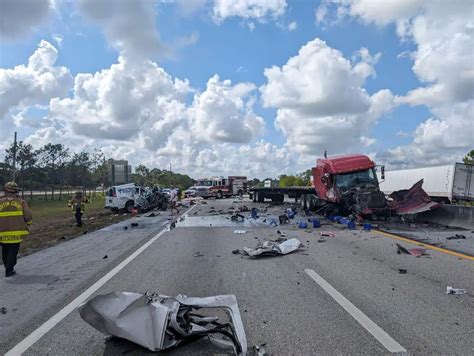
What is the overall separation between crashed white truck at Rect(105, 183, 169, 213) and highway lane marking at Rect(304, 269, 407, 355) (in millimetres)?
23360

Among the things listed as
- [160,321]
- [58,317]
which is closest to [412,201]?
[58,317]

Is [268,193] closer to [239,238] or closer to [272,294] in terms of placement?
[239,238]

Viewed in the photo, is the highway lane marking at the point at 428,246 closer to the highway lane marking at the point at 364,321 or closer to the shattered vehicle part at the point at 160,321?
the highway lane marking at the point at 364,321

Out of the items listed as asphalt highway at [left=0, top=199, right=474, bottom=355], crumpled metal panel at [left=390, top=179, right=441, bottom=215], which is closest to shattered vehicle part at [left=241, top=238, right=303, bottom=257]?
asphalt highway at [left=0, top=199, right=474, bottom=355]

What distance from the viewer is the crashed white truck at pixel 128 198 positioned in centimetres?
2858

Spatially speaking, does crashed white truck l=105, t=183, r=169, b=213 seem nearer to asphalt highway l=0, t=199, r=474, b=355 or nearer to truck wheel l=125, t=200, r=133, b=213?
truck wheel l=125, t=200, r=133, b=213

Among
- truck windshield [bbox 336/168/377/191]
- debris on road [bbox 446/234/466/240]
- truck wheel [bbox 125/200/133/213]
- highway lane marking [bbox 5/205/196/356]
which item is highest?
truck windshield [bbox 336/168/377/191]

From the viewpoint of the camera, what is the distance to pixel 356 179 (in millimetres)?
19453

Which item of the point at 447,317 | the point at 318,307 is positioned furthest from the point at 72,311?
the point at 447,317

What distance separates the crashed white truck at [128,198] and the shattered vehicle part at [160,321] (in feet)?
81.2

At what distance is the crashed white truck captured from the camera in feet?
93.8

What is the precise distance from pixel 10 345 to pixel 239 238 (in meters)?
9.02

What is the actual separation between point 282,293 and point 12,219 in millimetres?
5563

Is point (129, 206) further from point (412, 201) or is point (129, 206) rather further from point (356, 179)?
Answer: point (412, 201)
